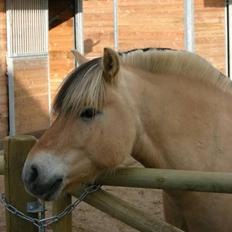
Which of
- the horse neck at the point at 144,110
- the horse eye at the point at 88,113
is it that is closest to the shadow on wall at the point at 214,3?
Answer: the horse neck at the point at 144,110

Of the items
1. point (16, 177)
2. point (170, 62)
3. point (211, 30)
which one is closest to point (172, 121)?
point (170, 62)

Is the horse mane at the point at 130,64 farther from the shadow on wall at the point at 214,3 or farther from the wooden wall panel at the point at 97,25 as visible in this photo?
the shadow on wall at the point at 214,3

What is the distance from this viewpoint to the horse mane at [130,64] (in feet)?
8.23

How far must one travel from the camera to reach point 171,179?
2.41 metres

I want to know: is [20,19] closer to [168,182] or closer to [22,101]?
[22,101]

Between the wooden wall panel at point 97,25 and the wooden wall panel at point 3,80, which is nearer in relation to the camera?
the wooden wall panel at point 3,80

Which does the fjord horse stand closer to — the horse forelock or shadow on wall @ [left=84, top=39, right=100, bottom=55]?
the horse forelock

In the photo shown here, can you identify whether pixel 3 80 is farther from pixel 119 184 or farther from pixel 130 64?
pixel 119 184

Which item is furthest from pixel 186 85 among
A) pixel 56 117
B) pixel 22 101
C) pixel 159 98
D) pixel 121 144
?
pixel 22 101

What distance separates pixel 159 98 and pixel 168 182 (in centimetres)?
46

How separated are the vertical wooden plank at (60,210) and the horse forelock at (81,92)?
1.56 feet

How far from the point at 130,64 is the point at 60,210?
789 mm

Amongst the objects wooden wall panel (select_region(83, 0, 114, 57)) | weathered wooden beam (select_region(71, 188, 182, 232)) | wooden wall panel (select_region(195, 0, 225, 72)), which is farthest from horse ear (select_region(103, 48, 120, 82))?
wooden wall panel (select_region(195, 0, 225, 72))

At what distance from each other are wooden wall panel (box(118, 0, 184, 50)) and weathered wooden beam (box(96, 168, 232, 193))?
801 cm
